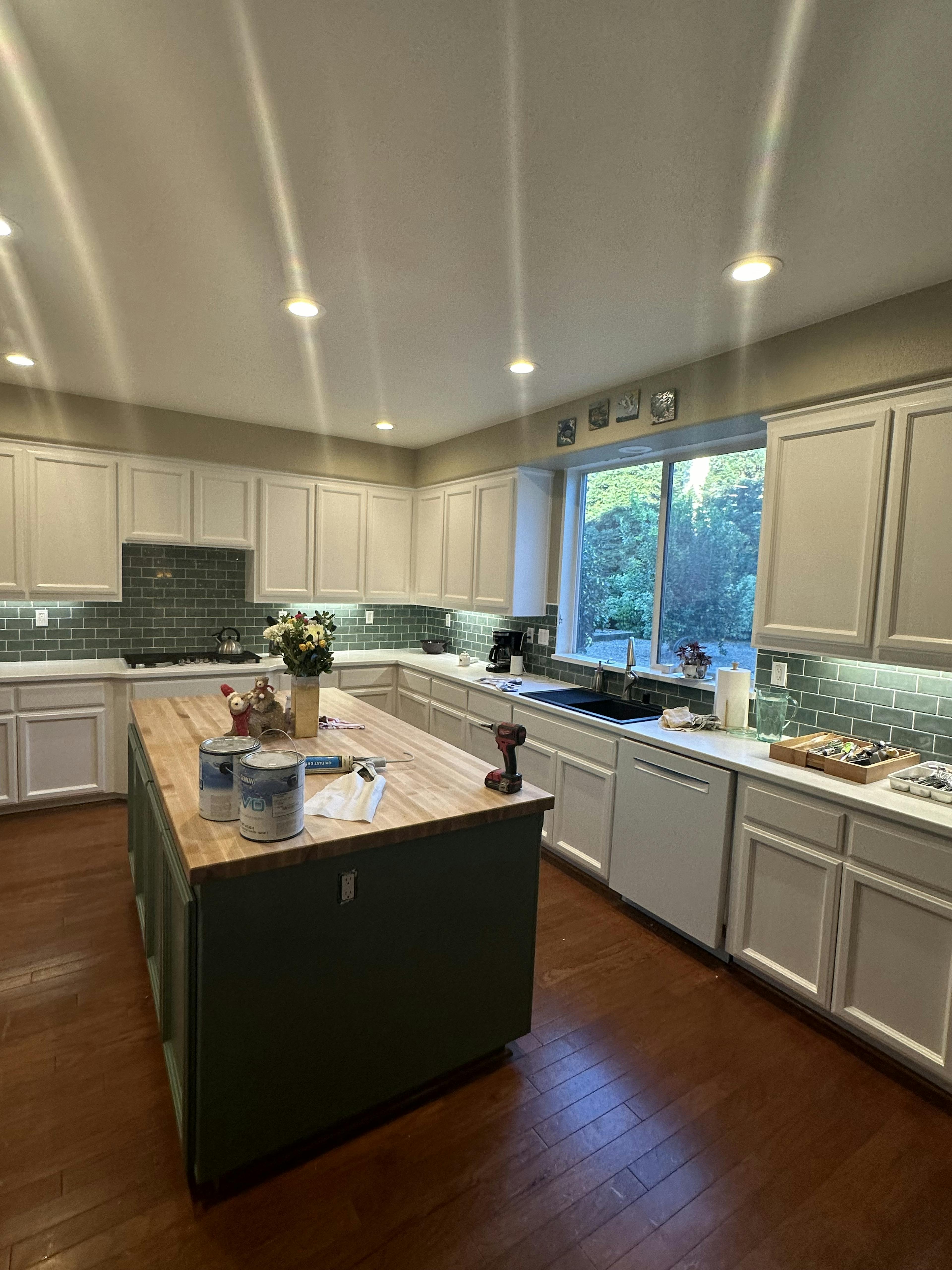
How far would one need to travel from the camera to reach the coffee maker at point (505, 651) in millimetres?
4438

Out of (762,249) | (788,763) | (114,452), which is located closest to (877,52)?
(762,249)

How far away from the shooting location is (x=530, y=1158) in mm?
1703

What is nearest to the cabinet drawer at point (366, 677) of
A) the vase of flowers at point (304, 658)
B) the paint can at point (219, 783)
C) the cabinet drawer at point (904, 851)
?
the vase of flowers at point (304, 658)

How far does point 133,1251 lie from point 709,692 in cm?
289

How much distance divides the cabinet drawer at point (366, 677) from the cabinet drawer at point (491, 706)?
1057 millimetres

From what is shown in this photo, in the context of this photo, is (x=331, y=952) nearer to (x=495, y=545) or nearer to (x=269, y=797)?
(x=269, y=797)

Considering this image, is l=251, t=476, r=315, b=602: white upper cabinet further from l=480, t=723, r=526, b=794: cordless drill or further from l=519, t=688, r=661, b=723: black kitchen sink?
l=480, t=723, r=526, b=794: cordless drill

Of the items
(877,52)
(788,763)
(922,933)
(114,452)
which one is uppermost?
(877,52)

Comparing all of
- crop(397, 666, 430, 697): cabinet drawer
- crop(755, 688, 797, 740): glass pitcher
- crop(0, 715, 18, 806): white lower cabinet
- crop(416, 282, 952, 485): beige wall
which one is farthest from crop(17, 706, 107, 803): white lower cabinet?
crop(755, 688, 797, 740): glass pitcher

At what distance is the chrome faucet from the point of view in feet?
11.6

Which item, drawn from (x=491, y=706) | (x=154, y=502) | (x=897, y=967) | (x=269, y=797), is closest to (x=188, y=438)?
(x=154, y=502)

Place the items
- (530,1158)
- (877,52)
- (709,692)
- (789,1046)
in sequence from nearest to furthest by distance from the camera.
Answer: (877,52)
(530,1158)
(789,1046)
(709,692)

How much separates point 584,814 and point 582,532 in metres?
1.88

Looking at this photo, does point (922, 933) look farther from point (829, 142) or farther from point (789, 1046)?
point (829, 142)
